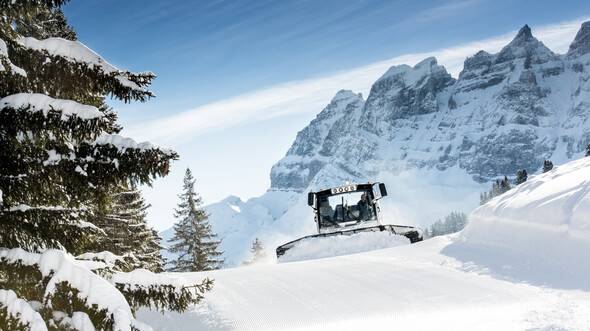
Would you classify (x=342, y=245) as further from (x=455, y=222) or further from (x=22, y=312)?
(x=455, y=222)

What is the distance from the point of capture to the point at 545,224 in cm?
648

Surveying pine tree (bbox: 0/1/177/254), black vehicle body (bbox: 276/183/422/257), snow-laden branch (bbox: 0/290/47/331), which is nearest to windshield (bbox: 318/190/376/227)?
black vehicle body (bbox: 276/183/422/257)

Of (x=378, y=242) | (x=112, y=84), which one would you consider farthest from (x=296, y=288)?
(x=378, y=242)

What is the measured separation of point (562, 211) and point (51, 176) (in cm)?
638

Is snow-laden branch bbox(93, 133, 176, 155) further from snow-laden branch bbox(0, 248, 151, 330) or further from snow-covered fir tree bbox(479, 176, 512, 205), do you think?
snow-covered fir tree bbox(479, 176, 512, 205)

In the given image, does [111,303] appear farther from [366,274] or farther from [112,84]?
[366,274]

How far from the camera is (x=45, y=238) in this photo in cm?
368

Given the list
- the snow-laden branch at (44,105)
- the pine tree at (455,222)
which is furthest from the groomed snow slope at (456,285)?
the pine tree at (455,222)

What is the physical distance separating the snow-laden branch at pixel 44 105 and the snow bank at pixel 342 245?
33.2 feet

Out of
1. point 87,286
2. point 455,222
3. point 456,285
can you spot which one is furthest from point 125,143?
point 455,222

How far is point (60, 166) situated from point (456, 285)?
474 centimetres

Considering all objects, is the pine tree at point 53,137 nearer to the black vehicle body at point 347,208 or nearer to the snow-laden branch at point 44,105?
the snow-laden branch at point 44,105

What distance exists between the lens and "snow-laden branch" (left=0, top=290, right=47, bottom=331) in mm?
2393

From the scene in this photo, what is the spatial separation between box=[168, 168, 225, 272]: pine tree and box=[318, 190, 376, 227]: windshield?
15701 mm
